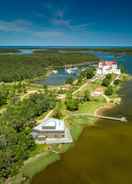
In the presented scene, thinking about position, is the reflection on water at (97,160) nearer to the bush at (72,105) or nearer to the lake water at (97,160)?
the lake water at (97,160)

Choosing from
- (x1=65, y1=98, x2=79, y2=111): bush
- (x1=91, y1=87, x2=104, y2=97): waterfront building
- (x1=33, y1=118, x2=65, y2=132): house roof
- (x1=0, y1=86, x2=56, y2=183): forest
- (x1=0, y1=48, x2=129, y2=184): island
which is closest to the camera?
(x1=0, y1=86, x2=56, y2=183): forest

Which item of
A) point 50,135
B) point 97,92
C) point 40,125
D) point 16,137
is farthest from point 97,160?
point 97,92

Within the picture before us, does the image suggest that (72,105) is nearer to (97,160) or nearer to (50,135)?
(50,135)

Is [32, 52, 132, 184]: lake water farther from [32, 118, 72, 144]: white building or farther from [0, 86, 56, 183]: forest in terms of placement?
[0, 86, 56, 183]: forest

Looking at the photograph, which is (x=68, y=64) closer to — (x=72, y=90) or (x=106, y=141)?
(x=72, y=90)

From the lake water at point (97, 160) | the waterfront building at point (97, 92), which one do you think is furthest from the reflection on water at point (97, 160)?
the waterfront building at point (97, 92)

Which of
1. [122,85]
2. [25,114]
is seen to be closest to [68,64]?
[122,85]

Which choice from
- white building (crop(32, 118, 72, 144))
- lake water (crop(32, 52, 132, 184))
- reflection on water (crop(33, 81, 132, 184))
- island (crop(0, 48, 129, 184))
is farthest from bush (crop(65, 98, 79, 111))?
white building (crop(32, 118, 72, 144))

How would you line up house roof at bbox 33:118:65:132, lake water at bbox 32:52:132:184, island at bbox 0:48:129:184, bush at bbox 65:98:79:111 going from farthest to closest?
1. bush at bbox 65:98:79:111
2. house roof at bbox 33:118:65:132
3. island at bbox 0:48:129:184
4. lake water at bbox 32:52:132:184
